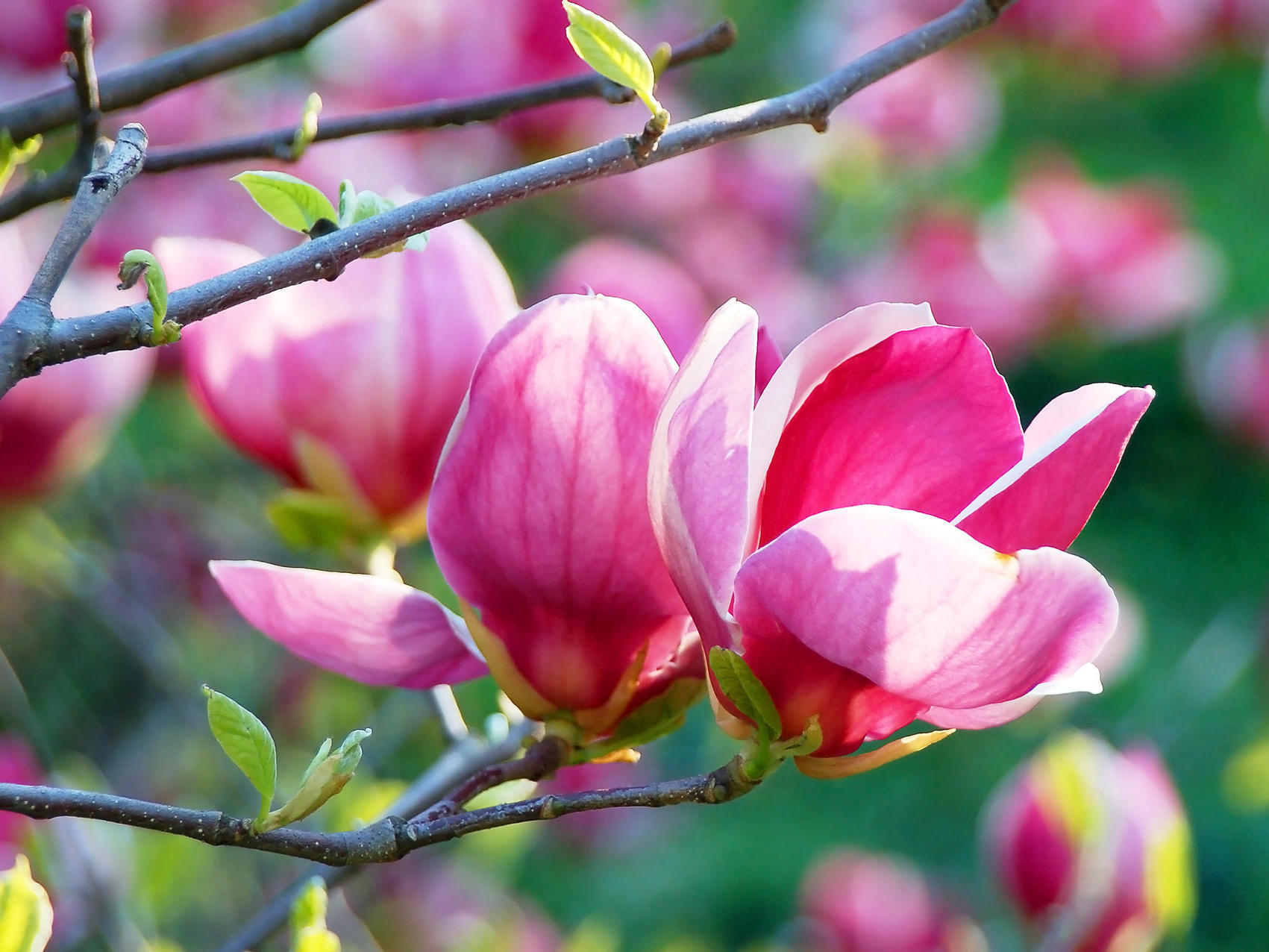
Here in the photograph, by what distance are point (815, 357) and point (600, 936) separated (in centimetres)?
42

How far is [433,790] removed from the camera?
0.45m

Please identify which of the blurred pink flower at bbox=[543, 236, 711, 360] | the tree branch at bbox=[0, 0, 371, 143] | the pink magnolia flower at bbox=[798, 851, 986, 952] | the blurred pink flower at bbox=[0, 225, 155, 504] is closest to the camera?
the tree branch at bbox=[0, 0, 371, 143]

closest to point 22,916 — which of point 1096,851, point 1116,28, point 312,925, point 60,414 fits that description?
point 312,925

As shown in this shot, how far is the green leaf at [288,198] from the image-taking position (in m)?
0.30

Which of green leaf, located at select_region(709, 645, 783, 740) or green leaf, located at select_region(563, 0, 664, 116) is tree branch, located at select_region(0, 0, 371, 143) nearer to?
green leaf, located at select_region(563, 0, 664, 116)

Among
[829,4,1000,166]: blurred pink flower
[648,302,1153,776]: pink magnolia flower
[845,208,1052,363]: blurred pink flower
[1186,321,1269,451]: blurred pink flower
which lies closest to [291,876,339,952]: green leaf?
[648,302,1153,776]: pink magnolia flower

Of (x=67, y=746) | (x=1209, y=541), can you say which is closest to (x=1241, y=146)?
(x=1209, y=541)

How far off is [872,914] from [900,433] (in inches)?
32.9

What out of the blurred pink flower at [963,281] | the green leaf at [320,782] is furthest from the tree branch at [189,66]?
the blurred pink flower at [963,281]

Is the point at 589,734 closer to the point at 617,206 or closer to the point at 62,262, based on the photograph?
the point at 62,262

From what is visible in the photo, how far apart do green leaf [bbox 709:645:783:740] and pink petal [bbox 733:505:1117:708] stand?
0.02 metres

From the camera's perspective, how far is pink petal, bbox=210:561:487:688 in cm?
31

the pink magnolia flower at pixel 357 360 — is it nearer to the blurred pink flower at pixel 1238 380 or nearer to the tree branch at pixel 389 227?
the tree branch at pixel 389 227

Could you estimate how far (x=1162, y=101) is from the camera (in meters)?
2.66
